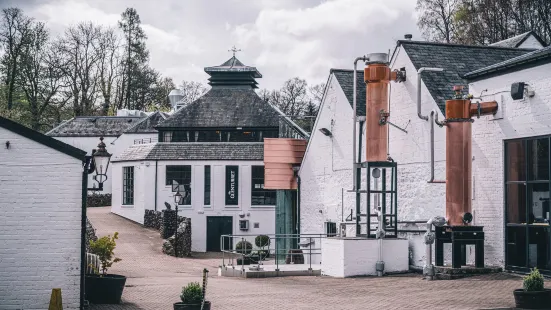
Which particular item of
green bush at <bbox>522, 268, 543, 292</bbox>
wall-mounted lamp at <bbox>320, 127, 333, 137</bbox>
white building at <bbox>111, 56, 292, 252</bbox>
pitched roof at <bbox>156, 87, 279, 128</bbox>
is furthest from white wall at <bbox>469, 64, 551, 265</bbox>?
pitched roof at <bbox>156, 87, 279, 128</bbox>

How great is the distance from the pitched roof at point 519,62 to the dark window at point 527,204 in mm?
1793

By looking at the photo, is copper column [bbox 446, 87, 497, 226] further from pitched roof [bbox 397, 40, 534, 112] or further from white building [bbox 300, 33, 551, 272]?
pitched roof [bbox 397, 40, 534, 112]

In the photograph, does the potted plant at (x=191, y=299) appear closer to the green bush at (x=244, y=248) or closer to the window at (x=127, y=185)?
the green bush at (x=244, y=248)

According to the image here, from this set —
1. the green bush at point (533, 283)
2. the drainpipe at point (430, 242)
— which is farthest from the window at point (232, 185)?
the green bush at point (533, 283)

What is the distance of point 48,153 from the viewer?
650 inches

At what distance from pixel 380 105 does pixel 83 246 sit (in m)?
10.8

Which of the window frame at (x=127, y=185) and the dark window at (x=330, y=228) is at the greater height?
the window frame at (x=127, y=185)

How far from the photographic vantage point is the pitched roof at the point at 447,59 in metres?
23.8

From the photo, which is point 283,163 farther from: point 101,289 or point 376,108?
point 101,289

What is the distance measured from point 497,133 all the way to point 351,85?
373 inches

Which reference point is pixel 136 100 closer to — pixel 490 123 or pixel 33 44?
pixel 33 44

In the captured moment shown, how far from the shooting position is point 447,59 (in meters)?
25.2

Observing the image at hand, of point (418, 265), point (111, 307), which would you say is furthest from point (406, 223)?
point (111, 307)

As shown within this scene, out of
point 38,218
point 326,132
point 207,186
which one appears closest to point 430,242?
point 38,218
